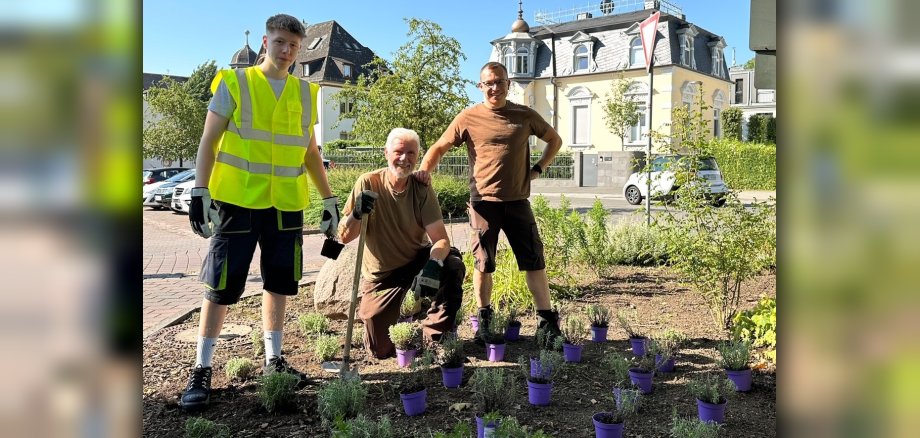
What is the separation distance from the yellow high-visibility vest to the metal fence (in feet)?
47.3

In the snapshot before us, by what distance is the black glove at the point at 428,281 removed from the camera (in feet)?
13.4

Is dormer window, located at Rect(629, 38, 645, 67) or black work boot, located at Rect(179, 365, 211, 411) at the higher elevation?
dormer window, located at Rect(629, 38, 645, 67)

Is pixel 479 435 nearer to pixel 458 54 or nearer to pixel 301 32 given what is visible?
pixel 301 32

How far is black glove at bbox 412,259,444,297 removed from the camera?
4082mm

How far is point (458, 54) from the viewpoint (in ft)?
38.8

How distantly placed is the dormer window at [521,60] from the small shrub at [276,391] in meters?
41.2

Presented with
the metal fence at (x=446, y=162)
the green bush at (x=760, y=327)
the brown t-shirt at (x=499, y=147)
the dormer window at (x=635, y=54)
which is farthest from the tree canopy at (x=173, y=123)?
the green bush at (x=760, y=327)

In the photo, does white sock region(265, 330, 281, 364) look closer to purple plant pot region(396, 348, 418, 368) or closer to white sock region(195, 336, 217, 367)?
white sock region(195, 336, 217, 367)

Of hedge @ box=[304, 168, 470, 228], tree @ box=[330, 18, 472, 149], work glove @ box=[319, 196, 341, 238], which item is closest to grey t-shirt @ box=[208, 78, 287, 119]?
work glove @ box=[319, 196, 341, 238]

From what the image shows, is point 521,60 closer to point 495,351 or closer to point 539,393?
point 495,351

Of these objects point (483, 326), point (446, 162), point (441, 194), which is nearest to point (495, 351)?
point (483, 326)

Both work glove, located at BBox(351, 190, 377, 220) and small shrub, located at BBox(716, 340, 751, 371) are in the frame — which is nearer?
small shrub, located at BBox(716, 340, 751, 371)
